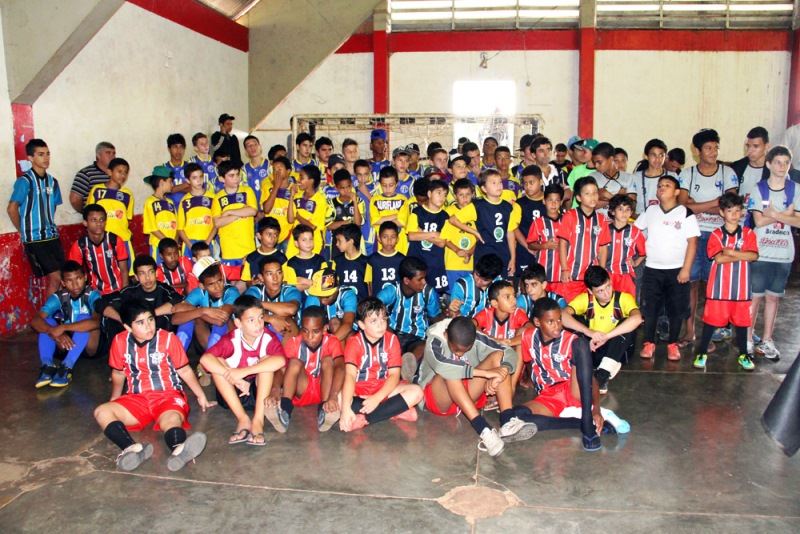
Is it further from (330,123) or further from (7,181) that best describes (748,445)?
(330,123)

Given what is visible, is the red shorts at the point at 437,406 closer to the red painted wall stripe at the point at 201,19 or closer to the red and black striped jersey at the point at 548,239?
the red and black striped jersey at the point at 548,239

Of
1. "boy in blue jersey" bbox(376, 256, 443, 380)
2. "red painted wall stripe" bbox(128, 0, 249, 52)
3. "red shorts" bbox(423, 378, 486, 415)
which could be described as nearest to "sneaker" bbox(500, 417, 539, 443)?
"red shorts" bbox(423, 378, 486, 415)

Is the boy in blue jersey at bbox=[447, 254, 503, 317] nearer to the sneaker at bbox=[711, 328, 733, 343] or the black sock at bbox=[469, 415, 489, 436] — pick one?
the black sock at bbox=[469, 415, 489, 436]

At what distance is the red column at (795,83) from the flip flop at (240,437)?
11.3 m

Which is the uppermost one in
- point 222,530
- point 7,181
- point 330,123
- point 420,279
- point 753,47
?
point 753,47

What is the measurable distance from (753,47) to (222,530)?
40.0 ft

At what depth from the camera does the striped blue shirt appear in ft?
19.2

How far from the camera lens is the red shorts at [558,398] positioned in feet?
13.0

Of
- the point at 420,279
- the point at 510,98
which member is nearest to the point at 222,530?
the point at 420,279

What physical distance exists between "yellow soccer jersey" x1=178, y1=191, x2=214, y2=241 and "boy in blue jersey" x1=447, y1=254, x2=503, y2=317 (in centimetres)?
239

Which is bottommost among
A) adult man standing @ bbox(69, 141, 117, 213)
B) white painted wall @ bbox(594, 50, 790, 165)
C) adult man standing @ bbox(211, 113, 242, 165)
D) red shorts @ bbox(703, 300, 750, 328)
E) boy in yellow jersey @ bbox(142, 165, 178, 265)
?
red shorts @ bbox(703, 300, 750, 328)

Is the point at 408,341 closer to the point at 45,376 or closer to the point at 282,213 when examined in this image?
the point at 282,213

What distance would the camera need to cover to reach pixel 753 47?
1162 cm

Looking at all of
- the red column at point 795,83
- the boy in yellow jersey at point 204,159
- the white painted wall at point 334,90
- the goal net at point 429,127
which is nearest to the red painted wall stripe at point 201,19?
the white painted wall at point 334,90
